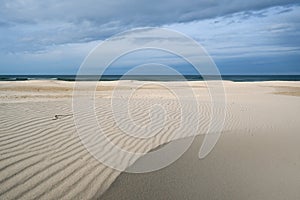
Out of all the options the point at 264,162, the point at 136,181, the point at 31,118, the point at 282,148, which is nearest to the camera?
the point at 136,181

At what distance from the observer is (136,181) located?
4.13 meters

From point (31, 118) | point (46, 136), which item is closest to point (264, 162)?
point (46, 136)

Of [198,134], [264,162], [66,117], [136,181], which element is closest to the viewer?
[136,181]

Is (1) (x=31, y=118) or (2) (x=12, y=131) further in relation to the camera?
(1) (x=31, y=118)

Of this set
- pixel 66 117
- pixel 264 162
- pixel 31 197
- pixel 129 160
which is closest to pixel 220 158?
pixel 264 162

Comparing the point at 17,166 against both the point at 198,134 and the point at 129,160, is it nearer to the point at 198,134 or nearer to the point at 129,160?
the point at 129,160

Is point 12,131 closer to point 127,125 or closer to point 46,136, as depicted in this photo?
point 46,136

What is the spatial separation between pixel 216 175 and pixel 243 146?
190 centimetres

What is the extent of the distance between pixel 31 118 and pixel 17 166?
376cm

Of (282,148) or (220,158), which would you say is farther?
(282,148)

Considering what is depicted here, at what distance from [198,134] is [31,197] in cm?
457

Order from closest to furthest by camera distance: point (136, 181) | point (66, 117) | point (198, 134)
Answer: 1. point (136, 181)
2. point (198, 134)
3. point (66, 117)

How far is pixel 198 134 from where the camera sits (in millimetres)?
→ 7203

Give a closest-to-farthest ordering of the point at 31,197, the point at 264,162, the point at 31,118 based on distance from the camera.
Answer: the point at 31,197
the point at 264,162
the point at 31,118
